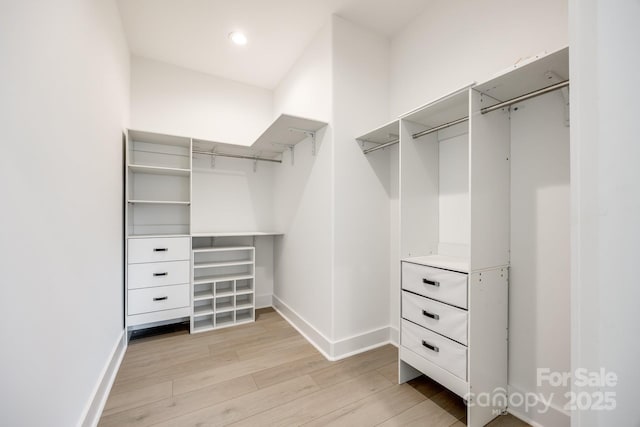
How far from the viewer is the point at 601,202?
670 mm

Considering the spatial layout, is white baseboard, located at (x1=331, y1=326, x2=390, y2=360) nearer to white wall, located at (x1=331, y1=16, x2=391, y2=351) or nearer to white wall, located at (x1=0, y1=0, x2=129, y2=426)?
Result: white wall, located at (x1=331, y1=16, x2=391, y2=351)

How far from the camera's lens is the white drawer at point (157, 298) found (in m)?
2.37

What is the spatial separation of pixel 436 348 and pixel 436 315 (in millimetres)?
197

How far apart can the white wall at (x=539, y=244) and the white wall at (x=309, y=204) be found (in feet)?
4.08

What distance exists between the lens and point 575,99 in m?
0.67

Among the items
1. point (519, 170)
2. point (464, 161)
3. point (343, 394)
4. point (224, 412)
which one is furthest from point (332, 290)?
point (519, 170)

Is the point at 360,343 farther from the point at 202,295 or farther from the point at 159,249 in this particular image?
the point at 159,249

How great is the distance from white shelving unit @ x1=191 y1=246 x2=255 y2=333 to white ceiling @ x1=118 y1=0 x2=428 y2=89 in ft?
6.84

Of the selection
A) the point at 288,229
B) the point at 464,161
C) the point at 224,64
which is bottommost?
the point at 288,229

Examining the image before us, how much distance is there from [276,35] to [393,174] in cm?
172

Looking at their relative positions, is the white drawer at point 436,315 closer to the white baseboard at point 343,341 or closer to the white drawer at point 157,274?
the white baseboard at point 343,341

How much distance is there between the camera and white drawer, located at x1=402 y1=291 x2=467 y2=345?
1389 mm

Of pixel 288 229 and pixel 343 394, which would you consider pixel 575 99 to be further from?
pixel 288 229

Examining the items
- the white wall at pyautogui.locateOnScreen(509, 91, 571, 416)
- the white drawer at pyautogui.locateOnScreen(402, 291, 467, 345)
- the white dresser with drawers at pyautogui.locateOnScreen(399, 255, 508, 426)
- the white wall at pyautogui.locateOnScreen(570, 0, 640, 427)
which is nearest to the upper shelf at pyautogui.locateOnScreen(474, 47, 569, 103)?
the white wall at pyautogui.locateOnScreen(509, 91, 571, 416)
